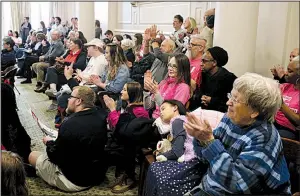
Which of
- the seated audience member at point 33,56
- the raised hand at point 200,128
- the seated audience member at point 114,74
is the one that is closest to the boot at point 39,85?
the seated audience member at point 33,56

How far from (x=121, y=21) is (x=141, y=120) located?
18.6 feet

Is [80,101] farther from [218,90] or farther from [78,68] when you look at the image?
[78,68]

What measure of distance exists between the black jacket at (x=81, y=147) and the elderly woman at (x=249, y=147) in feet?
3.44

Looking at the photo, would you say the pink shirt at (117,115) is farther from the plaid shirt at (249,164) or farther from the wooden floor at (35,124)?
the plaid shirt at (249,164)

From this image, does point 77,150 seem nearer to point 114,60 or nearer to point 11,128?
point 11,128

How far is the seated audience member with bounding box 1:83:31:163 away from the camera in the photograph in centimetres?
210

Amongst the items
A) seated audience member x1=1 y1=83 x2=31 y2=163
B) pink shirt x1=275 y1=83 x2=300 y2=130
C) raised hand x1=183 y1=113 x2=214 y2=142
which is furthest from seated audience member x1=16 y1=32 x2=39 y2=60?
raised hand x1=183 y1=113 x2=214 y2=142

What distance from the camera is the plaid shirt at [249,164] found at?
121 cm

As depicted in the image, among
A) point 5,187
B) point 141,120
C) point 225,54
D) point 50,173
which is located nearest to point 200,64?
point 225,54

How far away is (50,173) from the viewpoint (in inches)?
89.7

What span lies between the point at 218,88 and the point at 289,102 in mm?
547

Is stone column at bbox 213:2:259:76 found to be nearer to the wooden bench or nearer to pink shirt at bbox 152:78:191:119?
pink shirt at bbox 152:78:191:119

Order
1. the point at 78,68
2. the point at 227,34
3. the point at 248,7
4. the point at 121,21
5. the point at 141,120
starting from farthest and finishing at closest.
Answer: the point at 121,21
the point at 78,68
the point at 227,34
the point at 248,7
the point at 141,120

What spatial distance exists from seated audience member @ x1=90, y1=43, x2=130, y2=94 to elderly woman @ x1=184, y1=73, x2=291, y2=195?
2.03 metres
